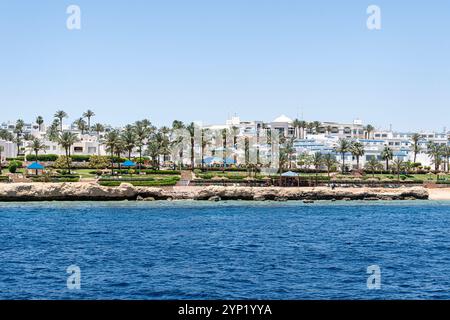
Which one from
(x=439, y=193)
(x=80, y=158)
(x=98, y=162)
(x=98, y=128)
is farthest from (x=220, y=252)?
(x=98, y=128)

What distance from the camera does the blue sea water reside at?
33.9 meters

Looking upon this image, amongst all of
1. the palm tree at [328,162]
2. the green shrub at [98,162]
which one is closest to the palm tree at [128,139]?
the green shrub at [98,162]

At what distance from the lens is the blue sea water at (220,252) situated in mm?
33938

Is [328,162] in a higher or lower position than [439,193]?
higher

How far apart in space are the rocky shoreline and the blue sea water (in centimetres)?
801

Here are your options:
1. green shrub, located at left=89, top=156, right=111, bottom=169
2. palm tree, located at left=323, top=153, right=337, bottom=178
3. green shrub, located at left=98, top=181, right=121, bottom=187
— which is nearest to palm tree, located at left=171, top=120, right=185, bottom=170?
green shrub, located at left=89, top=156, right=111, bottom=169

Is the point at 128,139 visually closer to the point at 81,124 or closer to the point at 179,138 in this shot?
the point at 179,138

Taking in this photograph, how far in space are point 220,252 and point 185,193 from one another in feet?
173

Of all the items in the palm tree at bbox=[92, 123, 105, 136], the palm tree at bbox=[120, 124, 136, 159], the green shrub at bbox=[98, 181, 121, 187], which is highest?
the palm tree at bbox=[92, 123, 105, 136]

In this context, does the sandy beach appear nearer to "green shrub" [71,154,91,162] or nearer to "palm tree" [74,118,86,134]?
"green shrub" [71,154,91,162]

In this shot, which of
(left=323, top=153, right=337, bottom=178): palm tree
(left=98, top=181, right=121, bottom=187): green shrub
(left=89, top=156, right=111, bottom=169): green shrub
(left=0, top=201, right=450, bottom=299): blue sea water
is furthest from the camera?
(left=89, top=156, right=111, bottom=169): green shrub

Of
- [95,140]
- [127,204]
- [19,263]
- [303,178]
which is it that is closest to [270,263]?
[19,263]

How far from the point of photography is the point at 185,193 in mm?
100125
